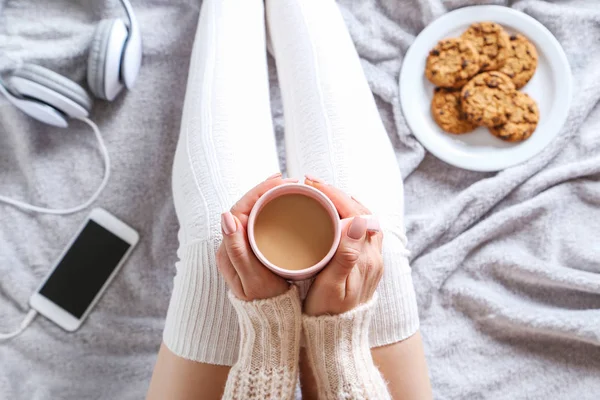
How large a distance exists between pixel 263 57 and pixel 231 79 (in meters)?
0.10

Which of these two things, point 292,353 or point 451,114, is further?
point 451,114

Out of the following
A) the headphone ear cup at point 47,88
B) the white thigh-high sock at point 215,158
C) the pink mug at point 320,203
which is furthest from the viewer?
the headphone ear cup at point 47,88

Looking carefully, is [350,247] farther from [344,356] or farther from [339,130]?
[339,130]

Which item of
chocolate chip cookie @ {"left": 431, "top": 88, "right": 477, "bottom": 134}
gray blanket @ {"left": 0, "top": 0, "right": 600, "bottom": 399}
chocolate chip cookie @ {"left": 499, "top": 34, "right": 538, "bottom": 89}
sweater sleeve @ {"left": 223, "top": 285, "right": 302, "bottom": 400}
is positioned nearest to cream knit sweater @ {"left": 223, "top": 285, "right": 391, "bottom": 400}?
sweater sleeve @ {"left": 223, "top": 285, "right": 302, "bottom": 400}

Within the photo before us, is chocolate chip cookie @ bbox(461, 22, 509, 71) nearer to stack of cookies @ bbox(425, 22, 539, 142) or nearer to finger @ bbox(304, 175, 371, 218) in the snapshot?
stack of cookies @ bbox(425, 22, 539, 142)

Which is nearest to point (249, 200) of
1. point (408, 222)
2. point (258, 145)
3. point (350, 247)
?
point (350, 247)

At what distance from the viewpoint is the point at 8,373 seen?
2.68 feet

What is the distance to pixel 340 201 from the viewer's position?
503 mm

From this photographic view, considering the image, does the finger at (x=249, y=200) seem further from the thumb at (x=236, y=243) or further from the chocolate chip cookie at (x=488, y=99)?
the chocolate chip cookie at (x=488, y=99)

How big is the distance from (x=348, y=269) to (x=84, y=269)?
0.58 metres

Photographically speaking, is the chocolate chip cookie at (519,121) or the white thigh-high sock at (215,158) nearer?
the white thigh-high sock at (215,158)

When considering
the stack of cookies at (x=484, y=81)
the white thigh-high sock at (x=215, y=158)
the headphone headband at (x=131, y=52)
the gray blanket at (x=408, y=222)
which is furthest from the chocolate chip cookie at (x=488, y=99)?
the headphone headband at (x=131, y=52)

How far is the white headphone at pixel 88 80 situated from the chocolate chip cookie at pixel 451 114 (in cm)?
54

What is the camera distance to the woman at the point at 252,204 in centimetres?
51
